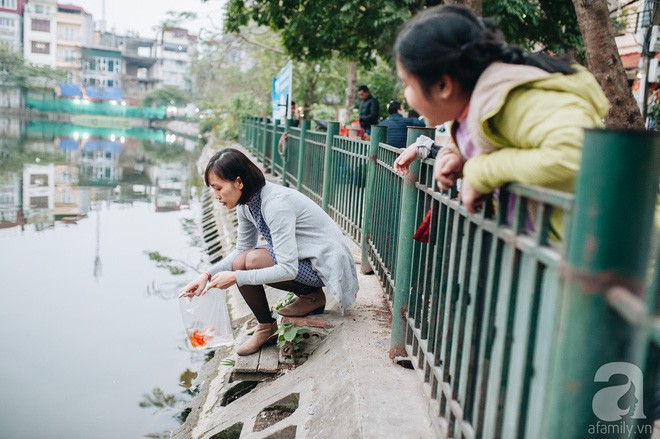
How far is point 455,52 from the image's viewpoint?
5.57 ft

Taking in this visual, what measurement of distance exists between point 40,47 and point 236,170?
226 feet

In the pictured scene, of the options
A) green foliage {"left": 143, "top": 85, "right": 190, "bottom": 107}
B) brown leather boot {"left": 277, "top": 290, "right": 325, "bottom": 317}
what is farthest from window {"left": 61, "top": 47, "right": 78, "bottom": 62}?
brown leather boot {"left": 277, "top": 290, "right": 325, "bottom": 317}

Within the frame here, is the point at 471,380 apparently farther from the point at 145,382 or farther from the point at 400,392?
the point at 145,382

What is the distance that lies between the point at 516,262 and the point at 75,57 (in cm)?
7076

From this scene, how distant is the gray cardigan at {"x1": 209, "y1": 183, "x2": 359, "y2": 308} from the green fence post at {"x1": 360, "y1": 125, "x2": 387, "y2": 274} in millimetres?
811

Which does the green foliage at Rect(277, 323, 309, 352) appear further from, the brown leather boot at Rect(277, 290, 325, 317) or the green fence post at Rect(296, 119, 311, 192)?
the green fence post at Rect(296, 119, 311, 192)

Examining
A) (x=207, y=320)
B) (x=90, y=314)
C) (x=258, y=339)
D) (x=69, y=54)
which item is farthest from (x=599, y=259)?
(x=69, y=54)

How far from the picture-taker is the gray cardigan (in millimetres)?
3482

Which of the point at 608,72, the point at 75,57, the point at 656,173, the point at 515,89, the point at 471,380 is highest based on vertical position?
the point at 75,57

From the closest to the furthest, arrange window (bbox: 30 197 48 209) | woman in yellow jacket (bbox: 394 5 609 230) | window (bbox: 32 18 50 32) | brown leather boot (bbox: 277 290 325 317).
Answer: woman in yellow jacket (bbox: 394 5 609 230) → brown leather boot (bbox: 277 290 325 317) → window (bbox: 30 197 48 209) → window (bbox: 32 18 50 32)

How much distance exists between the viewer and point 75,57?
65125 millimetres

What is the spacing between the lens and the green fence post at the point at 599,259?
1.06 meters

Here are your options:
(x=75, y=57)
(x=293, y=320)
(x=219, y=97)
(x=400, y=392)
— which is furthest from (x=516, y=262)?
(x=75, y=57)

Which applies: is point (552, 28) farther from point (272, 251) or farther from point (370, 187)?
point (272, 251)
